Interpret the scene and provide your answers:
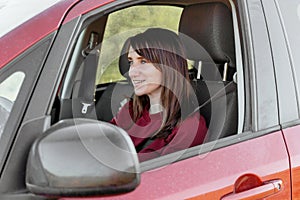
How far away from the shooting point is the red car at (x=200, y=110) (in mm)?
1700

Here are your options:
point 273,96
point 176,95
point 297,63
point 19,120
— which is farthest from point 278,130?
point 19,120

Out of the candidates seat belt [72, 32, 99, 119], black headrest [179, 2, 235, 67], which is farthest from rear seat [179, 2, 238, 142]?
seat belt [72, 32, 99, 119]

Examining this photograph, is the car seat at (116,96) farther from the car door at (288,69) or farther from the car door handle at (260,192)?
the car door handle at (260,192)

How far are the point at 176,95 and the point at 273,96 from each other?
1.36 ft

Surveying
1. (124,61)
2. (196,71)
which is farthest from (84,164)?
(124,61)

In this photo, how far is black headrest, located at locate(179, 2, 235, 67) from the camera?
2.69 m

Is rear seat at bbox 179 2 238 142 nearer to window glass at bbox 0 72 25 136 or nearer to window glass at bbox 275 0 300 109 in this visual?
window glass at bbox 275 0 300 109

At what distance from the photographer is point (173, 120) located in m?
2.59

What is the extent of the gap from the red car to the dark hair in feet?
0.33

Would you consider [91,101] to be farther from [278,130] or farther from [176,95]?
[278,130]

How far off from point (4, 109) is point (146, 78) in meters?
0.75

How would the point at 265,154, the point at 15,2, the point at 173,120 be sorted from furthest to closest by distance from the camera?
the point at 173,120 < the point at 15,2 < the point at 265,154

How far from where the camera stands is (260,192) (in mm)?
2197

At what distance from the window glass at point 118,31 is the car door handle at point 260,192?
940 mm
